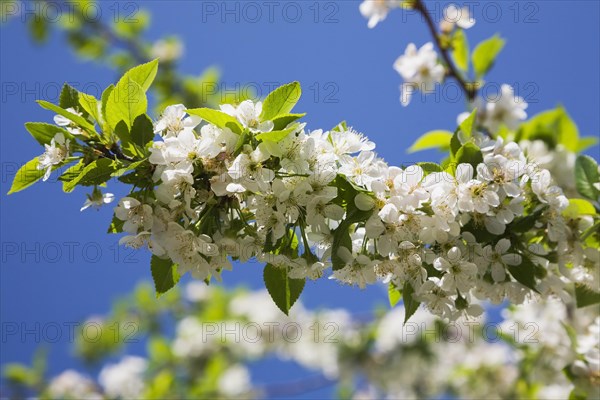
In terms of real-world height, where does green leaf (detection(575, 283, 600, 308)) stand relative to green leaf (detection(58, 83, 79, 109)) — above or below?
below

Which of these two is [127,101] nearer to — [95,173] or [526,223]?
[95,173]

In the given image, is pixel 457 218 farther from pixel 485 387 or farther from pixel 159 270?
pixel 485 387

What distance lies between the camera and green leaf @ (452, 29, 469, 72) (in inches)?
120

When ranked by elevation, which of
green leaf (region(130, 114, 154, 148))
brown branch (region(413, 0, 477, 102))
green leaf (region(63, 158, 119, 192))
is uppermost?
brown branch (region(413, 0, 477, 102))

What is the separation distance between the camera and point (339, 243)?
1.48 metres

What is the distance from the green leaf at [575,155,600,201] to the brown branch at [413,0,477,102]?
1.11 meters

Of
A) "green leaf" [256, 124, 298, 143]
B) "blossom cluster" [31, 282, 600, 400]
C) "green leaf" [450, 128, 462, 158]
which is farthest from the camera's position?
"blossom cluster" [31, 282, 600, 400]

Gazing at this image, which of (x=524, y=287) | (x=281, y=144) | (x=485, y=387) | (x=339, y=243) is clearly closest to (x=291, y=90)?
(x=281, y=144)

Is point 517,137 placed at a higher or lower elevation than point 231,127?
higher

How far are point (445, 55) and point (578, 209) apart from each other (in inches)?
59.5

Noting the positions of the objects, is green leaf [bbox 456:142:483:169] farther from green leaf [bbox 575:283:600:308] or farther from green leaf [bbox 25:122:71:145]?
green leaf [bbox 25:122:71:145]

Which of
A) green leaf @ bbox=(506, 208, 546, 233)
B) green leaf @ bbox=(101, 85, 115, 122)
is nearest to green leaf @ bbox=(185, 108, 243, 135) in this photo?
green leaf @ bbox=(101, 85, 115, 122)

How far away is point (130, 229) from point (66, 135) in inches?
11.8

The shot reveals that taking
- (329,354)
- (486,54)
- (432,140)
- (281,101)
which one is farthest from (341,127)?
(329,354)
